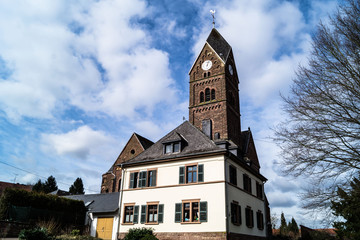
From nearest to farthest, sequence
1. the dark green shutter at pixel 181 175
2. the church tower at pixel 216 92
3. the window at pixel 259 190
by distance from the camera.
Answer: the dark green shutter at pixel 181 175 → the window at pixel 259 190 → the church tower at pixel 216 92

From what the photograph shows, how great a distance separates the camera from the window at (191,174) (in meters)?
22.6

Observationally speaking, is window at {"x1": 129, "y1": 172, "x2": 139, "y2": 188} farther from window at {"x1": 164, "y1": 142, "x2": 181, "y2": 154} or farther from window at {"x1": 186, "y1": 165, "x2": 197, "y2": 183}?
window at {"x1": 186, "y1": 165, "x2": 197, "y2": 183}

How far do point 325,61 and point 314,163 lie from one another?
12.9 ft

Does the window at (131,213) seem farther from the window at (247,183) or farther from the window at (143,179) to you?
the window at (247,183)

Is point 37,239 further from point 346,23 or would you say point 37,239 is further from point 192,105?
point 192,105

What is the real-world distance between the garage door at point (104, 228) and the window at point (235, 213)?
11.1 m

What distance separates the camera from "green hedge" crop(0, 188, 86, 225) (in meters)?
23.4

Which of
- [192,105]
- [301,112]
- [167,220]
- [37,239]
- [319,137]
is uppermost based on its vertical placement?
[192,105]

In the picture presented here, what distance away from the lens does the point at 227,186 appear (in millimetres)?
21703

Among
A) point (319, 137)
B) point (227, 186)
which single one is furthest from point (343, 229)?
point (319, 137)

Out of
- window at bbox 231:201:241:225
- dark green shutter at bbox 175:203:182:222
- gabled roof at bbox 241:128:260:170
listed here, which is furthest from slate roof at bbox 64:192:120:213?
gabled roof at bbox 241:128:260:170

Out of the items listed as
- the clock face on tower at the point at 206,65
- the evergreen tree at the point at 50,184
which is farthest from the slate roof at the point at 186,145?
the evergreen tree at the point at 50,184

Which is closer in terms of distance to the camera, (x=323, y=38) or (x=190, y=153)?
(x=323, y=38)

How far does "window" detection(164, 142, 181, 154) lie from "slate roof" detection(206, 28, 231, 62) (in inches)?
594
